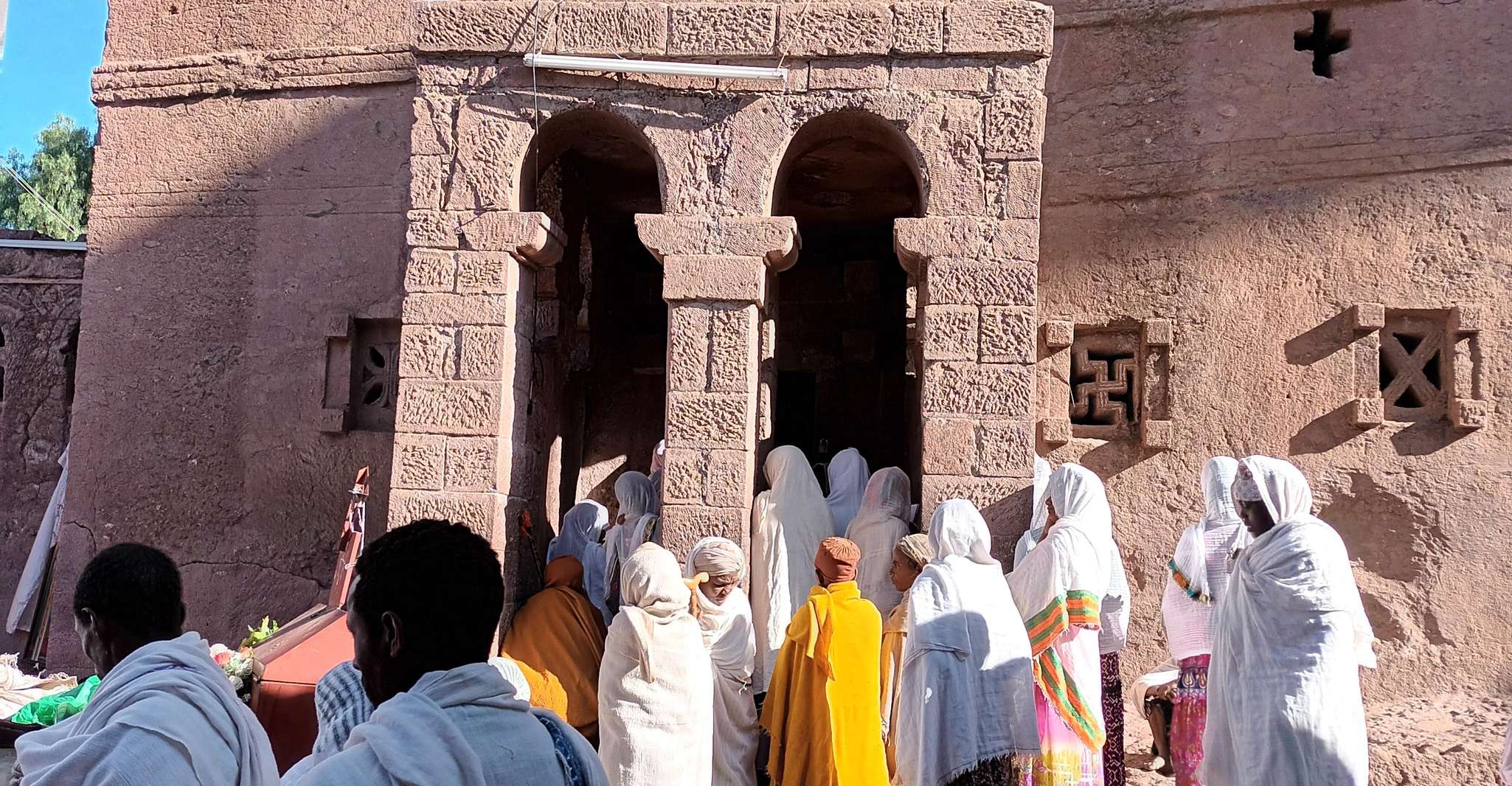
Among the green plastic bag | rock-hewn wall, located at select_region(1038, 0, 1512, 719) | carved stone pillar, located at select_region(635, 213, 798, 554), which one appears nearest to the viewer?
the green plastic bag

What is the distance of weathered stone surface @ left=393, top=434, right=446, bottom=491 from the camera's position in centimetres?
615

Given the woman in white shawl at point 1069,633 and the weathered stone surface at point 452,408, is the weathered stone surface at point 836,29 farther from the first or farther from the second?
the woman in white shawl at point 1069,633

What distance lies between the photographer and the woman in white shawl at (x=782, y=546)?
6.07 metres

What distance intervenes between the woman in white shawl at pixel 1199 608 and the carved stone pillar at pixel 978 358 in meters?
0.84

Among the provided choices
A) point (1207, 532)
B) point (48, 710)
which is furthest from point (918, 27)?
point (48, 710)

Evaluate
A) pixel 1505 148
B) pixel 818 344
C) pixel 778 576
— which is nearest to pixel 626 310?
pixel 818 344

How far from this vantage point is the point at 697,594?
528 centimetres

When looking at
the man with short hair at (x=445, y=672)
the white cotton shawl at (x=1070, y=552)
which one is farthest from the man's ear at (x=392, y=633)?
the white cotton shawl at (x=1070, y=552)

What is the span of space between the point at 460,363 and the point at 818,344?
3.52 m

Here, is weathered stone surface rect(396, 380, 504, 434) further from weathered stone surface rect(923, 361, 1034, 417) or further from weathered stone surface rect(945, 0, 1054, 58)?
weathered stone surface rect(945, 0, 1054, 58)

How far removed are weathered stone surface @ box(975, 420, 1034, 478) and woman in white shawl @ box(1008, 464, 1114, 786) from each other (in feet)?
1.81

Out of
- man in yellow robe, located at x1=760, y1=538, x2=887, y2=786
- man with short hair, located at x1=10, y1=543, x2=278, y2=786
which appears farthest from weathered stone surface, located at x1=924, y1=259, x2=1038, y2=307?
man with short hair, located at x1=10, y1=543, x2=278, y2=786

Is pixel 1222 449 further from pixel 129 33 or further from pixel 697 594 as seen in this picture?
pixel 129 33

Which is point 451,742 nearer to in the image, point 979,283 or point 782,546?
point 782,546
